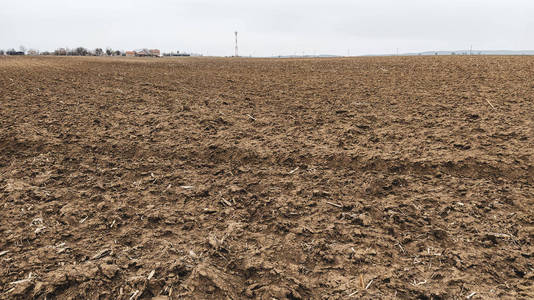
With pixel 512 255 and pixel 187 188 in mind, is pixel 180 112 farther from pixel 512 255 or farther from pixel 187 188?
pixel 512 255

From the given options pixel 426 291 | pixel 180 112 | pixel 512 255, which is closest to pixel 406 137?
pixel 512 255

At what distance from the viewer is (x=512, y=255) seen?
265 cm

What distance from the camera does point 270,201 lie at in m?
3.62

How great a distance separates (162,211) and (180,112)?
3.97 meters

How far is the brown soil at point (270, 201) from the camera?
97.7 inches

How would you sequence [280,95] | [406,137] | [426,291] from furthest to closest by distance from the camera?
[280,95]
[406,137]
[426,291]

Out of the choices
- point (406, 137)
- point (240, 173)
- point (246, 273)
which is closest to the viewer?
point (246, 273)

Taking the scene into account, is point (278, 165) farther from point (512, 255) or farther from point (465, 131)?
point (465, 131)

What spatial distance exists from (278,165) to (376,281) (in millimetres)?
2327

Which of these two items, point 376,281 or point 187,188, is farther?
point 187,188

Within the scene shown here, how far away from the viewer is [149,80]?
12000mm

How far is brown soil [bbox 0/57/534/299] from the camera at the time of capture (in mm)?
2482

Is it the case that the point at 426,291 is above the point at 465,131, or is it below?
below

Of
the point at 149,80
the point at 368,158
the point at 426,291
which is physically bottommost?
the point at 426,291
